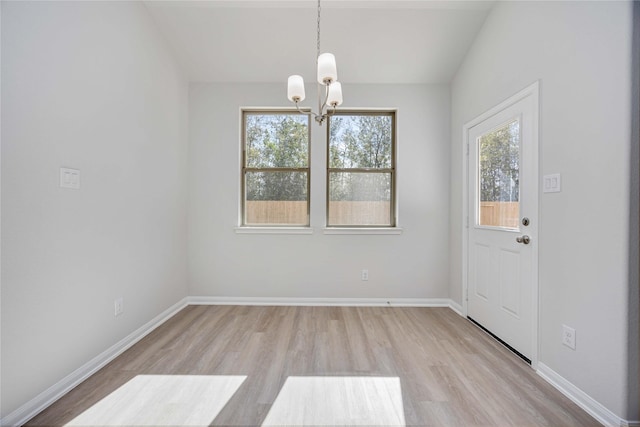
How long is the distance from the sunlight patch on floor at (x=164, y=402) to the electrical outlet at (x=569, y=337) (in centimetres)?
205

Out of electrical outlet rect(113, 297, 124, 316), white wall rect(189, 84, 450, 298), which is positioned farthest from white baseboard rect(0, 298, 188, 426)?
white wall rect(189, 84, 450, 298)

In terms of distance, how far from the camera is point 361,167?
3.44 metres

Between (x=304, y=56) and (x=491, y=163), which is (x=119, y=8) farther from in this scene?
(x=491, y=163)

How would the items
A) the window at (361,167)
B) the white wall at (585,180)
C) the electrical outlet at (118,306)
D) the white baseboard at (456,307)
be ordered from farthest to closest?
the window at (361,167)
the white baseboard at (456,307)
the electrical outlet at (118,306)
the white wall at (585,180)

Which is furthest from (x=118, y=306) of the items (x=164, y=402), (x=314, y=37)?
(x=314, y=37)

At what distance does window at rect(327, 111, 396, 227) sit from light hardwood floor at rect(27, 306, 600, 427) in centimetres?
129

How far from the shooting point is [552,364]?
1.84m

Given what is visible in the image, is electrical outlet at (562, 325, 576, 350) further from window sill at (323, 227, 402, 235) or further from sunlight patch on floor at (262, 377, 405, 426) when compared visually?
window sill at (323, 227, 402, 235)

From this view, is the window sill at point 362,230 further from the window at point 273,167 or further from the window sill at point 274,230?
the window at point 273,167

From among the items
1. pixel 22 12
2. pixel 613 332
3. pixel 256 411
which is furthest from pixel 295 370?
pixel 22 12

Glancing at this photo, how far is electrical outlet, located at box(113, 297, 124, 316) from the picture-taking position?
218 centimetres

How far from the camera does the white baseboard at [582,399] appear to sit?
1.45 metres

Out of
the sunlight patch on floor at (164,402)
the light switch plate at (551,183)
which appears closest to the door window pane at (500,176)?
the light switch plate at (551,183)

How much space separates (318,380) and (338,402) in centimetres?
24
